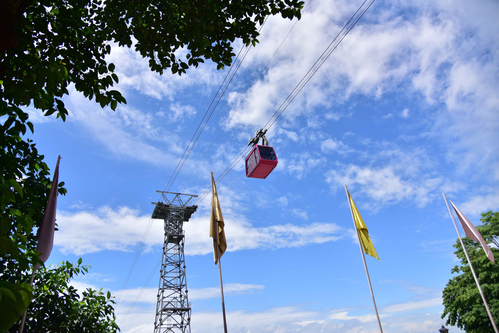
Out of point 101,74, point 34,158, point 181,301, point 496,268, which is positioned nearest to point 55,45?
point 101,74

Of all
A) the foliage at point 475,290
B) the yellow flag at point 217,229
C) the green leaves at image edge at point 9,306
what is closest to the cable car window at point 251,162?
the yellow flag at point 217,229

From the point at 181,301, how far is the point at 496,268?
89.4 feet

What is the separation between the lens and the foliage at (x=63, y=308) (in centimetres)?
743

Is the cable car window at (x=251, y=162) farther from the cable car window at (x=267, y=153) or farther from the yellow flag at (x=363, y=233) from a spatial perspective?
the yellow flag at (x=363, y=233)

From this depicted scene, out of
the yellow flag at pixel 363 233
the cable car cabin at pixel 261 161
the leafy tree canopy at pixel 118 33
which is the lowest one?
the yellow flag at pixel 363 233

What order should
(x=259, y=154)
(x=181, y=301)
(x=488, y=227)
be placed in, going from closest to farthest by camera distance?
1. (x=259, y=154)
2. (x=181, y=301)
3. (x=488, y=227)

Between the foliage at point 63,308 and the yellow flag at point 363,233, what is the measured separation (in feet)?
33.2

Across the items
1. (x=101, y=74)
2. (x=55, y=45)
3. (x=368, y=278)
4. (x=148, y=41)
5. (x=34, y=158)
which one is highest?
(x=148, y=41)

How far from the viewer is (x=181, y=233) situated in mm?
26828

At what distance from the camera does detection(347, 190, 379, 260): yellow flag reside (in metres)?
12.8

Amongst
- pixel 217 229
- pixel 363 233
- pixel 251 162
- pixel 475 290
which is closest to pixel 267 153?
pixel 251 162

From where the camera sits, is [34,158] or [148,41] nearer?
[34,158]

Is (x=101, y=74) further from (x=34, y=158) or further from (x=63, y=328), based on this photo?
(x=63, y=328)

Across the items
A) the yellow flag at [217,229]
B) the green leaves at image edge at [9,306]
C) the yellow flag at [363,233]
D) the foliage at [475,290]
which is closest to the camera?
the green leaves at image edge at [9,306]
